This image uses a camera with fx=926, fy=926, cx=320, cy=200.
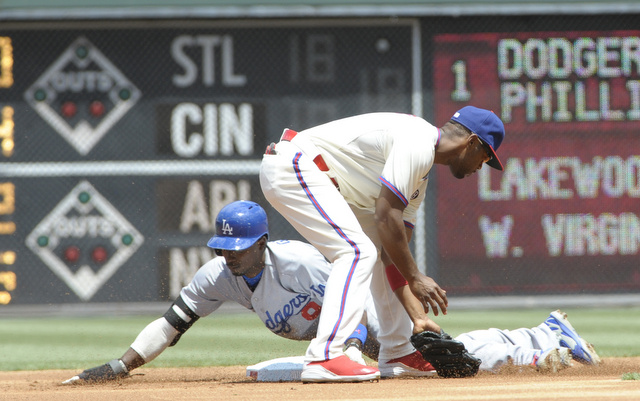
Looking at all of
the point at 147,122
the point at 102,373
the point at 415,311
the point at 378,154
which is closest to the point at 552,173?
the point at 147,122

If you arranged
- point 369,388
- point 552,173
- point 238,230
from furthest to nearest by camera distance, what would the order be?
point 552,173
point 238,230
point 369,388

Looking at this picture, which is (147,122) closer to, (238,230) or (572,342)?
(238,230)

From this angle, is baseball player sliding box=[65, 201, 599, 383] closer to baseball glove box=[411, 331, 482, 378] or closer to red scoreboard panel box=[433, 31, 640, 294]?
baseball glove box=[411, 331, 482, 378]

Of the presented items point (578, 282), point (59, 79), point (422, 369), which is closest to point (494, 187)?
point (578, 282)

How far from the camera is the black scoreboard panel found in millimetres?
8930

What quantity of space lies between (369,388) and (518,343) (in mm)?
1308

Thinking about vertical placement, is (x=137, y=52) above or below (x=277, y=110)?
above

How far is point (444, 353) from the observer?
4.08 metres

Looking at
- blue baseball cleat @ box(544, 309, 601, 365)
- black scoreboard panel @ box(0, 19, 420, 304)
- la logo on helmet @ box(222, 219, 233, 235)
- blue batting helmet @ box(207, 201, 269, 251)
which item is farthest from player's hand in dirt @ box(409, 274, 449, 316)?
black scoreboard panel @ box(0, 19, 420, 304)

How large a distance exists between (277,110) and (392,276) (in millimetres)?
4994

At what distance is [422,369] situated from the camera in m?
4.35

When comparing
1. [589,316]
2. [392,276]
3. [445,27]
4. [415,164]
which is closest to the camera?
[415,164]

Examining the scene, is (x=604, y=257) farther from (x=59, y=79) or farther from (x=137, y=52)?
(x=59, y=79)

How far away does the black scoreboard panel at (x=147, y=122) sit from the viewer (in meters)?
8.93
